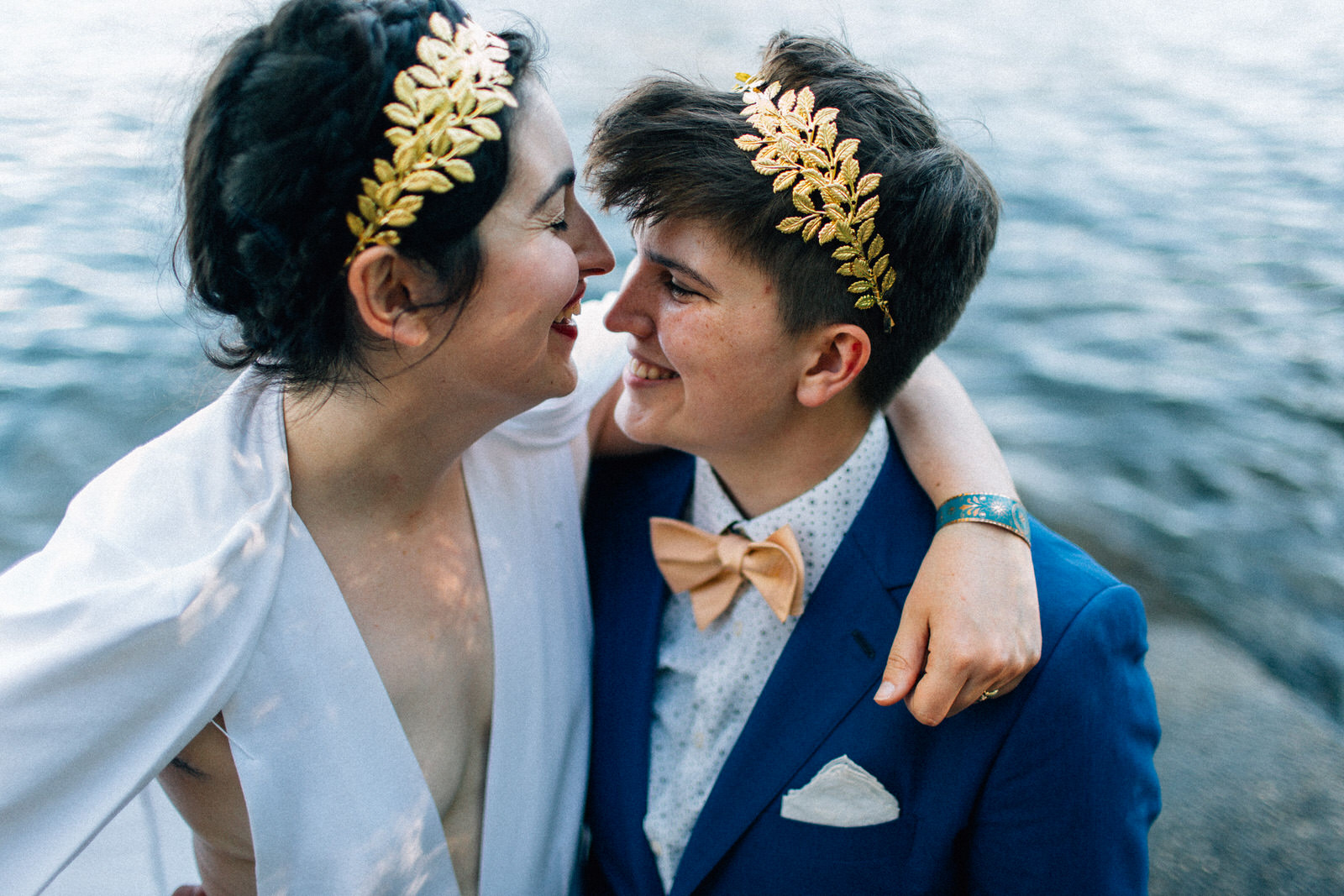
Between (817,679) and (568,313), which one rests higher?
(568,313)

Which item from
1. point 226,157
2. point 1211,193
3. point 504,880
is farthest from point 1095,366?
point 226,157

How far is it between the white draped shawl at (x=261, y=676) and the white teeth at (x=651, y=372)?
10.6 inches

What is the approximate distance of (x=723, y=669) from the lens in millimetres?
1987

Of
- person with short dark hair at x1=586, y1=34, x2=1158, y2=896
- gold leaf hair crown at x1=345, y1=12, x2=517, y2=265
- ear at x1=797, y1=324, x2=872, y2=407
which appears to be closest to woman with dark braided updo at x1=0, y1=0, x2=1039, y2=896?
gold leaf hair crown at x1=345, y1=12, x2=517, y2=265

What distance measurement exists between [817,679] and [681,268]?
0.82m

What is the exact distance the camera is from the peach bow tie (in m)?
1.86

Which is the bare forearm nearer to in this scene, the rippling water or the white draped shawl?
the rippling water

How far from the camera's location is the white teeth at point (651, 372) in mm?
1969

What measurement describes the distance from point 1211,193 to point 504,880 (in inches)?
254

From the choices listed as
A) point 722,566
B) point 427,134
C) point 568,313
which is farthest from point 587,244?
point 722,566

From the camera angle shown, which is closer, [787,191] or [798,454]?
[787,191]

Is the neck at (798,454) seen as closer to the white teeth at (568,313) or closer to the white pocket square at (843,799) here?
the white teeth at (568,313)

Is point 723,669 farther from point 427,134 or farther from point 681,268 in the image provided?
point 427,134

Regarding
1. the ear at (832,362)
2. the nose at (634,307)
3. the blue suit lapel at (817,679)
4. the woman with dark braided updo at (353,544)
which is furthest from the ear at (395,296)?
the blue suit lapel at (817,679)
